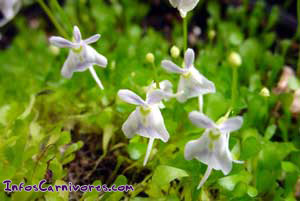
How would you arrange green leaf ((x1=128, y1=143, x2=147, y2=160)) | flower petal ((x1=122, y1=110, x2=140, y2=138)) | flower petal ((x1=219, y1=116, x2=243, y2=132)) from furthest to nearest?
green leaf ((x1=128, y1=143, x2=147, y2=160)), flower petal ((x1=122, y1=110, x2=140, y2=138)), flower petal ((x1=219, y1=116, x2=243, y2=132))

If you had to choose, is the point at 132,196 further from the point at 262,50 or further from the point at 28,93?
the point at 262,50

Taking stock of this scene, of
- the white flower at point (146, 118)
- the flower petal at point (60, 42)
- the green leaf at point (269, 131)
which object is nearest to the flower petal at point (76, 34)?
the flower petal at point (60, 42)

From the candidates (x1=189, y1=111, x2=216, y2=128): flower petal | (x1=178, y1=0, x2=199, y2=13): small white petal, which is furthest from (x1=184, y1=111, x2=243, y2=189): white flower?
(x1=178, y1=0, x2=199, y2=13): small white petal

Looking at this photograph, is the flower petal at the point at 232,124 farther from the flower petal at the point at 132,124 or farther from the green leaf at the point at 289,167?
the green leaf at the point at 289,167

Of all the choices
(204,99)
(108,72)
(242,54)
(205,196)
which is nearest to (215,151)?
(205,196)

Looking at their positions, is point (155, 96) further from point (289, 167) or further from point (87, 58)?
point (289, 167)

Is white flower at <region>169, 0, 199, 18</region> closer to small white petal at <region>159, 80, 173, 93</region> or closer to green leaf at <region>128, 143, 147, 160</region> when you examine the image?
small white petal at <region>159, 80, 173, 93</region>
